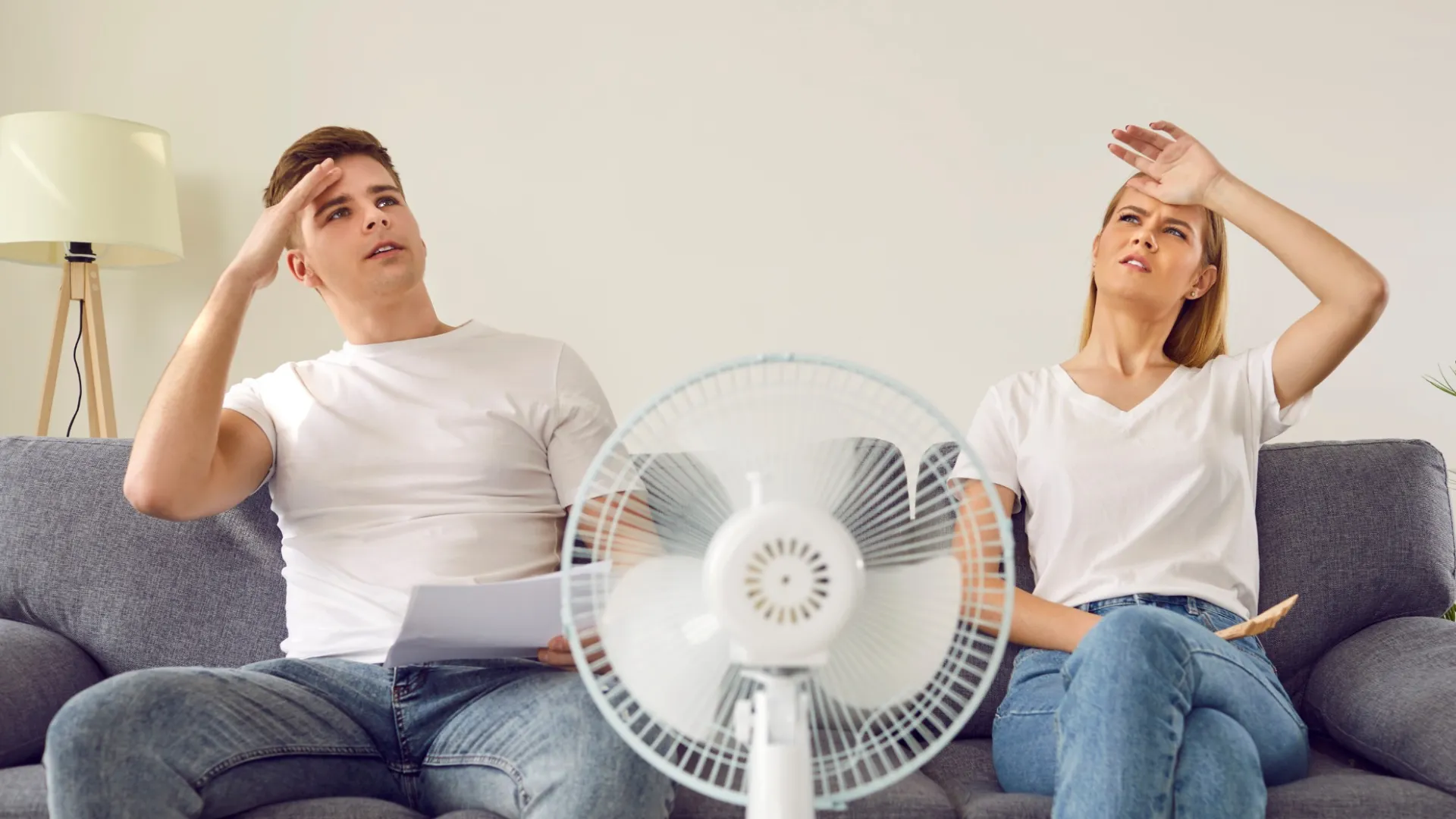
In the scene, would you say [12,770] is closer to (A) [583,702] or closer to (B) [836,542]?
(A) [583,702]

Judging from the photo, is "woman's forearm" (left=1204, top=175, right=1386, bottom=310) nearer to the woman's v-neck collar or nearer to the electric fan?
the woman's v-neck collar

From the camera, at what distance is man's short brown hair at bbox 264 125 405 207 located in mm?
1806

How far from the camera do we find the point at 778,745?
0.86 meters

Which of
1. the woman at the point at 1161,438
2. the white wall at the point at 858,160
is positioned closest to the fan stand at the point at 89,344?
the white wall at the point at 858,160

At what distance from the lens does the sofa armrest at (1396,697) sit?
1451 millimetres

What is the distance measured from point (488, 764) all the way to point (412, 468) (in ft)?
1.60

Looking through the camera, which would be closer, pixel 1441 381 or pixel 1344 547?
pixel 1344 547

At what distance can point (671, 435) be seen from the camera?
3.01ft

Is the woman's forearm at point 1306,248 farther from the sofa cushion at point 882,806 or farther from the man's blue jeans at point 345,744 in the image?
the man's blue jeans at point 345,744

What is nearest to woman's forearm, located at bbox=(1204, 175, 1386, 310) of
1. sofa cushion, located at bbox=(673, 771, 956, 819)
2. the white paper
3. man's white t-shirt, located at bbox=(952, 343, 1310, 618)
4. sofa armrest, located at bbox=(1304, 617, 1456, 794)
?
man's white t-shirt, located at bbox=(952, 343, 1310, 618)

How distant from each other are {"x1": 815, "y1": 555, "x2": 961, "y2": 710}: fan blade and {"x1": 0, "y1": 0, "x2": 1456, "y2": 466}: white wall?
1.73 metres

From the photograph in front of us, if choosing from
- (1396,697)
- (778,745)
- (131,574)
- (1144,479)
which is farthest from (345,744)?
(1396,697)

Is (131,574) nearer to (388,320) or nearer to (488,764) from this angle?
(388,320)

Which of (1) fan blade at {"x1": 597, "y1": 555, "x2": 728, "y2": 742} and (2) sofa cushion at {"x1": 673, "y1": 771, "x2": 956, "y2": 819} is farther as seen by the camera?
(2) sofa cushion at {"x1": 673, "y1": 771, "x2": 956, "y2": 819}
